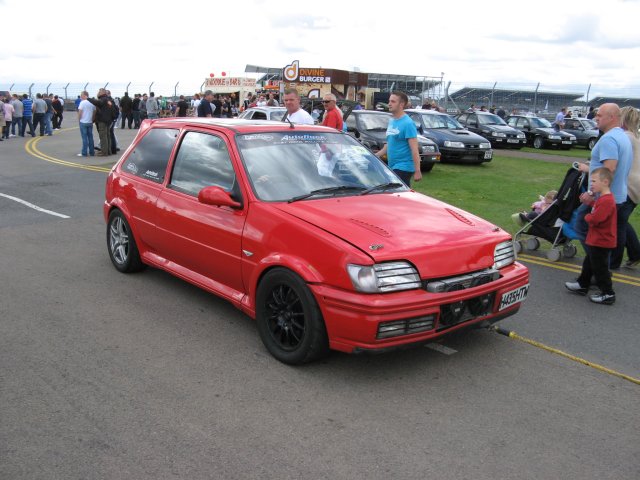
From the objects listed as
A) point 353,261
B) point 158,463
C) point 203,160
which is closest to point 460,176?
point 203,160

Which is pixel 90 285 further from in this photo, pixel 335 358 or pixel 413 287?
pixel 413 287

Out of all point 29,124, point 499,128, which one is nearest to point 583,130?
point 499,128

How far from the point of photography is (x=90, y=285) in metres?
6.09

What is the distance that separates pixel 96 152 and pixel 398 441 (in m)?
18.6

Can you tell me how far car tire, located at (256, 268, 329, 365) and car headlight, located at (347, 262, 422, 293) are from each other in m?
0.35

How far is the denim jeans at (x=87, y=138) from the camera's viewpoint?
18328mm

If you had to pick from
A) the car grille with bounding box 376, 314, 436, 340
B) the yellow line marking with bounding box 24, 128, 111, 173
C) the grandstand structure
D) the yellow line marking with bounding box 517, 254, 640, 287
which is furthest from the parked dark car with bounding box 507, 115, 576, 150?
the car grille with bounding box 376, 314, 436, 340

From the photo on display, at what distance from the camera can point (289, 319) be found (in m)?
4.25

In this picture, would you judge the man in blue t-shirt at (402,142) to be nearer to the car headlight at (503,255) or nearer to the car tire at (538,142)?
the car headlight at (503,255)

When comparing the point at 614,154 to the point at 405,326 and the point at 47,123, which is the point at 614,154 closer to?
the point at 405,326

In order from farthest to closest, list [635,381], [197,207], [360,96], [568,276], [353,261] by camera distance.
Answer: [360,96], [568,276], [197,207], [635,381], [353,261]

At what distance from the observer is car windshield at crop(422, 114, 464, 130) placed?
19094 mm

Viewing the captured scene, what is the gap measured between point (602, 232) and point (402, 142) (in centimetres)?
275

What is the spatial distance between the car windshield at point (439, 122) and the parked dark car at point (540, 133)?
7.34 m
